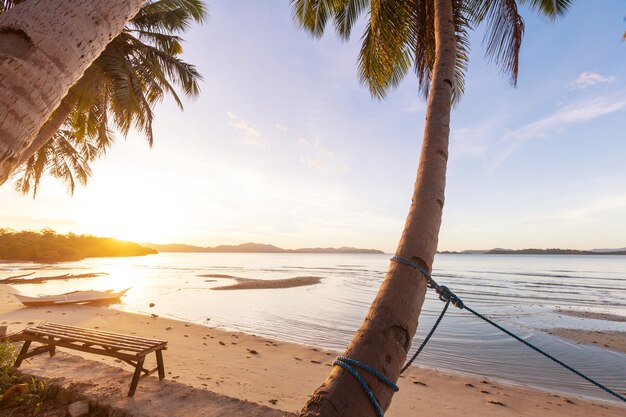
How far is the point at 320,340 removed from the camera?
10.7 meters

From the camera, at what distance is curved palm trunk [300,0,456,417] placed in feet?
4.99

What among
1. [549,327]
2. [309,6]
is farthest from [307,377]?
[549,327]

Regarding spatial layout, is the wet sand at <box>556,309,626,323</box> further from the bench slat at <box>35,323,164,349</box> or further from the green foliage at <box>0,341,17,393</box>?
the green foliage at <box>0,341,17,393</box>

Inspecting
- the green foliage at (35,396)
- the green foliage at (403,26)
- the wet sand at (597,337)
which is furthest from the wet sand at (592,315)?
the green foliage at (35,396)

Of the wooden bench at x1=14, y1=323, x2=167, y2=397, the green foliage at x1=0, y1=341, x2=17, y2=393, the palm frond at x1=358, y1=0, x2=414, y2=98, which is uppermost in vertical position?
the palm frond at x1=358, y1=0, x2=414, y2=98

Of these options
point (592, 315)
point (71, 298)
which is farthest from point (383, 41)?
point (592, 315)

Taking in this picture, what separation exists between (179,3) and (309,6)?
9201 mm

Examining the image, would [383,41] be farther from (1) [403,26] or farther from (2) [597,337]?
(2) [597,337]

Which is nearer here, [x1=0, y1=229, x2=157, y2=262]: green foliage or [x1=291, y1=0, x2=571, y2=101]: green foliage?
[x1=291, y1=0, x2=571, y2=101]: green foliage

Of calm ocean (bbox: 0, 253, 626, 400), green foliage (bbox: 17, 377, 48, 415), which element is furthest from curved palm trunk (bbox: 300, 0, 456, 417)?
calm ocean (bbox: 0, 253, 626, 400)

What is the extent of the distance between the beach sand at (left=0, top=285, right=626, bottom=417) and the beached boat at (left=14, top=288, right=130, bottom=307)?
→ 2.68 metres

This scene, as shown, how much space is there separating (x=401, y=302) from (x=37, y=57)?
2.17 meters

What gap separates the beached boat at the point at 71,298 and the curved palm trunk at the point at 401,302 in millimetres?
15865

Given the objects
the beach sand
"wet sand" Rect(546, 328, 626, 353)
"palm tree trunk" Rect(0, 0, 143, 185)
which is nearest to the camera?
"palm tree trunk" Rect(0, 0, 143, 185)
